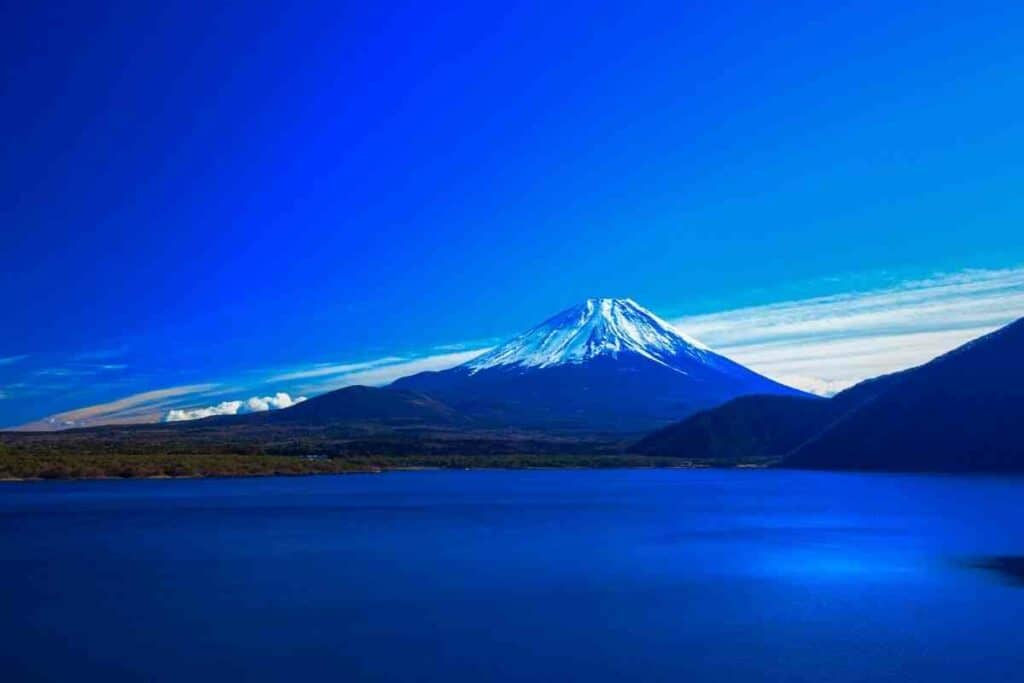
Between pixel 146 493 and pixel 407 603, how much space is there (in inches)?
1859

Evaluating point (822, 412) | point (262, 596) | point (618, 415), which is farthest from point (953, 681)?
point (618, 415)

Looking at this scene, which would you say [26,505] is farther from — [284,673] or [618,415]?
[618,415]

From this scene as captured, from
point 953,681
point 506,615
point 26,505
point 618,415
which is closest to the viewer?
point 953,681

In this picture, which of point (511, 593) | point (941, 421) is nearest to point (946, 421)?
point (941, 421)

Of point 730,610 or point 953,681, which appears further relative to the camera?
point 730,610

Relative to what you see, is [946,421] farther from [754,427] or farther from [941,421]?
[754,427]

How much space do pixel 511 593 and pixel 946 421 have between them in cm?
7468

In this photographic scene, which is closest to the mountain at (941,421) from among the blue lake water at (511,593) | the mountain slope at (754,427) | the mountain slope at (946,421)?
the mountain slope at (946,421)

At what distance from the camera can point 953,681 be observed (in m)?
16.9

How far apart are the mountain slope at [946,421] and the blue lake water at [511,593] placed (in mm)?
36056

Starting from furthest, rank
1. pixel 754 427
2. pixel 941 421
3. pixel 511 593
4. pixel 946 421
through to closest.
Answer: pixel 754 427, pixel 941 421, pixel 946 421, pixel 511 593

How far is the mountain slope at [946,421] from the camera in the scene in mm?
85625

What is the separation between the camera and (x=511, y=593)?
25703 mm

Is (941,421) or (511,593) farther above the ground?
(941,421)
